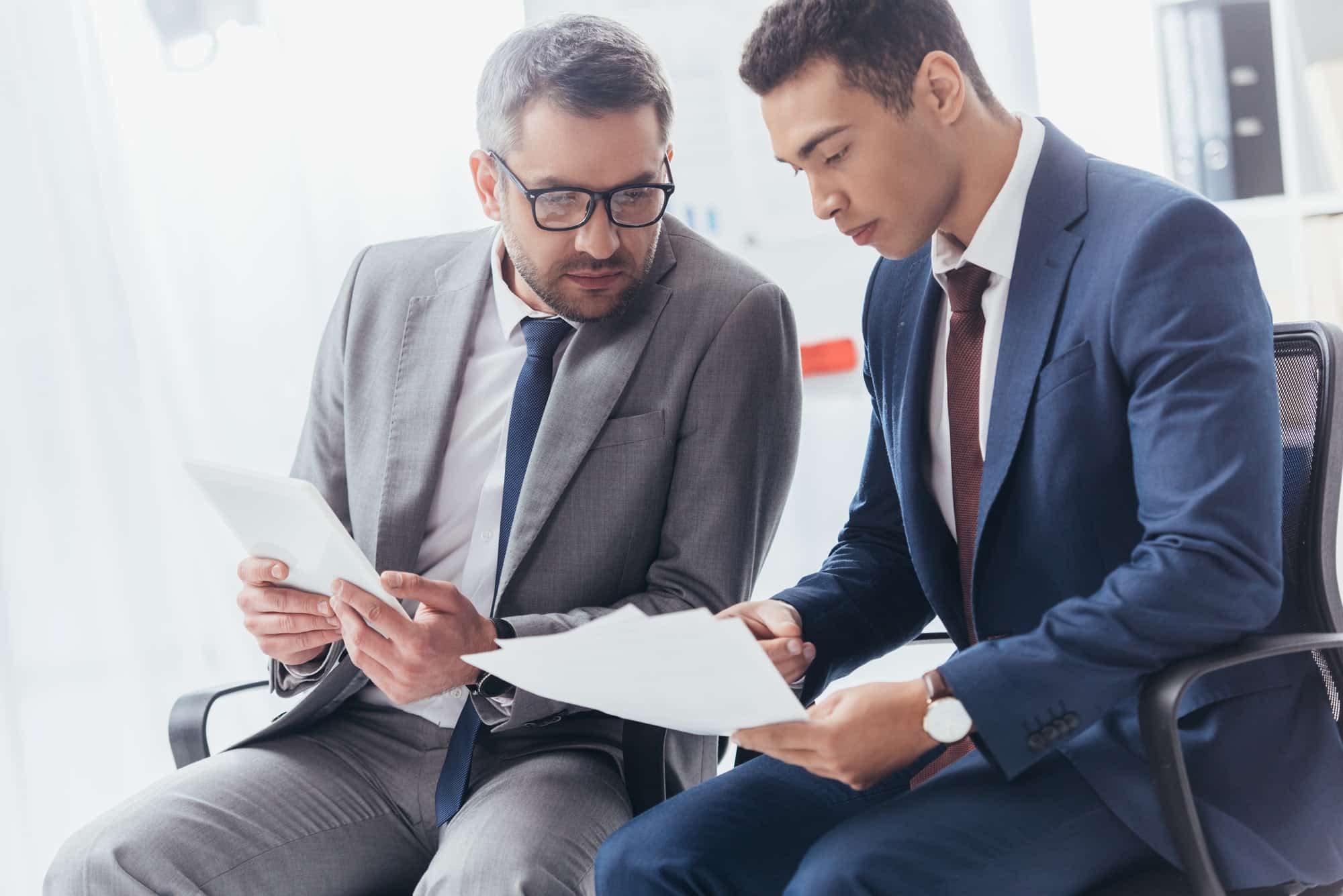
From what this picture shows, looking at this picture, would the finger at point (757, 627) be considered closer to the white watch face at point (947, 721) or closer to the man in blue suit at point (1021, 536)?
the man in blue suit at point (1021, 536)

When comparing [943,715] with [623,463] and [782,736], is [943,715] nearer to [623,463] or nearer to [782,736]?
[782,736]

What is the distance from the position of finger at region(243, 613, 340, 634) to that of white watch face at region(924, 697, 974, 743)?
77cm

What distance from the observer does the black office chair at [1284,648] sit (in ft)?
3.62

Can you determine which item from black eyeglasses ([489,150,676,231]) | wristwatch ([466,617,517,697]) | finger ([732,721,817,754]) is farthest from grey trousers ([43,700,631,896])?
black eyeglasses ([489,150,676,231])

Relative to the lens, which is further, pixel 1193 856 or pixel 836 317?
pixel 836 317

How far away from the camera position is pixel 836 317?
2.89m

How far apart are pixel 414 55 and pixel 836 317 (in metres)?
1.16

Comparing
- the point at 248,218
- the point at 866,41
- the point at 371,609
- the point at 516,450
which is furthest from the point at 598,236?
the point at 248,218

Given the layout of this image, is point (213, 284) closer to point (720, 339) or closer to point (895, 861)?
point (720, 339)

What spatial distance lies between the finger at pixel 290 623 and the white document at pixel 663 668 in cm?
41

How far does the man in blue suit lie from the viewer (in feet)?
3.68

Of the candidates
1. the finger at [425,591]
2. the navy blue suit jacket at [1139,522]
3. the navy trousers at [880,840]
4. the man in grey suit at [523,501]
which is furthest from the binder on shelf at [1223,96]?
the finger at [425,591]

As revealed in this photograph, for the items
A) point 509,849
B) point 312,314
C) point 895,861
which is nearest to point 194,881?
point 509,849

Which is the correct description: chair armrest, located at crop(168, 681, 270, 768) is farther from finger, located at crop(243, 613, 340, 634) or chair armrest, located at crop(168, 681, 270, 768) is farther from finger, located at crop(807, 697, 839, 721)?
finger, located at crop(807, 697, 839, 721)
